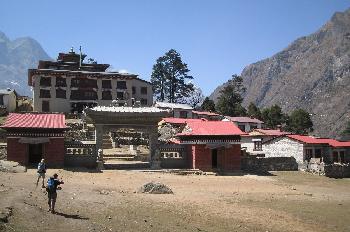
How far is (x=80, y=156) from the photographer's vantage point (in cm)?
3691

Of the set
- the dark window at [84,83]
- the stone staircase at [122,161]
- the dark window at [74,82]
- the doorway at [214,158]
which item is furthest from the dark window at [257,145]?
the dark window at [74,82]

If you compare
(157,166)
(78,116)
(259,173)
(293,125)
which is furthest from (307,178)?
(293,125)

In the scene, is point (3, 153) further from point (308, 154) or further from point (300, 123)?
point (300, 123)

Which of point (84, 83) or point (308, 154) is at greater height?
point (84, 83)

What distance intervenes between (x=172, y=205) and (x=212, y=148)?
18371mm

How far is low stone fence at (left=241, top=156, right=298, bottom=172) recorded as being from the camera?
43.0m

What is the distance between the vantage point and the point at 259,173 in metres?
41.6

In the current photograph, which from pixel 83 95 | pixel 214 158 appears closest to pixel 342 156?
pixel 214 158

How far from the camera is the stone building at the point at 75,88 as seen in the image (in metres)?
67.6

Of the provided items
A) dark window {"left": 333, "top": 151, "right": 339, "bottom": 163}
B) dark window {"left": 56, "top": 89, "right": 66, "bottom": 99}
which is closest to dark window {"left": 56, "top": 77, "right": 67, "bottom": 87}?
dark window {"left": 56, "top": 89, "right": 66, "bottom": 99}

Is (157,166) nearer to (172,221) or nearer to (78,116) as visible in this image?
(172,221)

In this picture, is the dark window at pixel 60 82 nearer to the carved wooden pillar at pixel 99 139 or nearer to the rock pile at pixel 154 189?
the carved wooden pillar at pixel 99 139

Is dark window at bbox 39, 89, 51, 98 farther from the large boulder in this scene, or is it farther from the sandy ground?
the large boulder

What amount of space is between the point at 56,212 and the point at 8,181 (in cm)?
846
